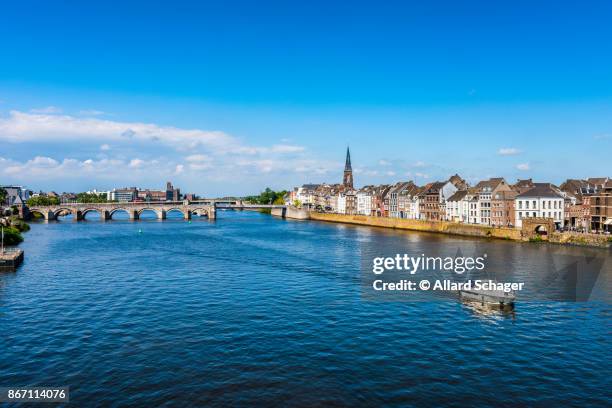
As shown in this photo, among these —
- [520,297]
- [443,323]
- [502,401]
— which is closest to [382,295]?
[443,323]

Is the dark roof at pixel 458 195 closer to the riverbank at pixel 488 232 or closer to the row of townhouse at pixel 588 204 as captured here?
the riverbank at pixel 488 232

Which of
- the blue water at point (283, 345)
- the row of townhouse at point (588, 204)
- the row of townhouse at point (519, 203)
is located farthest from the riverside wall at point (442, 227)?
the blue water at point (283, 345)

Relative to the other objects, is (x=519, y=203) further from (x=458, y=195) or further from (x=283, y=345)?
(x=283, y=345)

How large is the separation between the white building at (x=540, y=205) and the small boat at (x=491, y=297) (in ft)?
259

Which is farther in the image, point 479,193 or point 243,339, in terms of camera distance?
point 479,193

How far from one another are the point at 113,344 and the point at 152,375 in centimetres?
771

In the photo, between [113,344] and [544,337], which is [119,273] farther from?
[544,337]

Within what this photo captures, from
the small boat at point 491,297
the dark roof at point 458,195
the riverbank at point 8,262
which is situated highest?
the dark roof at point 458,195

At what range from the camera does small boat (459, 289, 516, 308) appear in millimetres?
47281

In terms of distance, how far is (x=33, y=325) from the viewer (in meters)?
41.3

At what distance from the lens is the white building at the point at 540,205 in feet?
385

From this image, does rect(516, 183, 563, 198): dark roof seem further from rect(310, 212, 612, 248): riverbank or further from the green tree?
the green tree

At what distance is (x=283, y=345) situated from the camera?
119 feet

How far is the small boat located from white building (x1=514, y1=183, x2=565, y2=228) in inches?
3106
